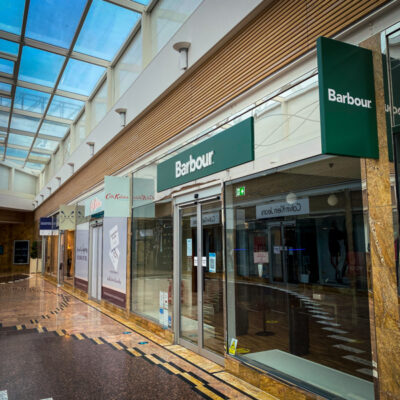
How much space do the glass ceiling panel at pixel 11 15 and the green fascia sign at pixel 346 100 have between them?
248 inches

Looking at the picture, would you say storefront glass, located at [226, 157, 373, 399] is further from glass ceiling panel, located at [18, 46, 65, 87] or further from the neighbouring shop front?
glass ceiling panel, located at [18, 46, 65, 87]

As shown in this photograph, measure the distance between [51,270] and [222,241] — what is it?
14793 mm

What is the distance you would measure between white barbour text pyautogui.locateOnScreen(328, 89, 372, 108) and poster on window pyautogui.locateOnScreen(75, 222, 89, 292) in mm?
9370

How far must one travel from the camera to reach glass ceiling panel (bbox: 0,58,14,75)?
29.5ft

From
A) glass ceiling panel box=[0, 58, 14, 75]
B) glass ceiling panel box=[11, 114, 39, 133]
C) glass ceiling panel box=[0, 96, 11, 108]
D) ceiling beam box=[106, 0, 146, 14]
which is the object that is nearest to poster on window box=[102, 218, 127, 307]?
ceiling beam box=[106, 0, 146, 14]

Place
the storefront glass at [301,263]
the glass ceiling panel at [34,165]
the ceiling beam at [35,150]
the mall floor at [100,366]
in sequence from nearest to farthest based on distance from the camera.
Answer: the storefront glass at [301,263] → the mall floor at [100,366] → the ceiling beam at [35,150] → the glass ceiling panel at [34,165]

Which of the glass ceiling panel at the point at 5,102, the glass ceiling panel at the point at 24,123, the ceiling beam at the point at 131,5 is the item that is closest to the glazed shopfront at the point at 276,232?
the ceiling beam at the point at 131,5

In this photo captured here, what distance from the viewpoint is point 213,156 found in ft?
14.5

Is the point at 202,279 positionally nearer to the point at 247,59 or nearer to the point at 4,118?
the point at 247,59

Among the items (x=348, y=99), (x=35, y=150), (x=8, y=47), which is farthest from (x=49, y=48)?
(x=35, y=150)

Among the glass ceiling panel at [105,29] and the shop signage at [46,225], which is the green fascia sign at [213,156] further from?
the shop signage at [46,225]

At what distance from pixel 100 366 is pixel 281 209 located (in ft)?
9.12

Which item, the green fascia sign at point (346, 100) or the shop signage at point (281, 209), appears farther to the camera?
the shop signage at point (281, 209)

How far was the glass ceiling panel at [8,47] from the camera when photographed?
8.11m
